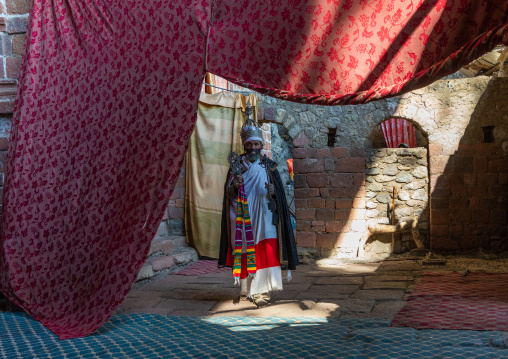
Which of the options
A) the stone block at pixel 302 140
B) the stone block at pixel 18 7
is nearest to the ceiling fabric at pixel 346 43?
the stone block at pixel 18 7

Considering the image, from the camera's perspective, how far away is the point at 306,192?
7512mm

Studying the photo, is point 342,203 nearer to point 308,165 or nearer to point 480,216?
→ point 308,165

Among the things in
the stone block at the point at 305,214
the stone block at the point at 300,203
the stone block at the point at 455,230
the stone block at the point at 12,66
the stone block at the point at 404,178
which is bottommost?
the stone block at the point at 455,230

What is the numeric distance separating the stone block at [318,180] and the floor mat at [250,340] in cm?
396

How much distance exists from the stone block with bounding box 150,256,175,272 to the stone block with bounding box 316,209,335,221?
2.45 metres

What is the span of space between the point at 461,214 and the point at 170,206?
4424 mm

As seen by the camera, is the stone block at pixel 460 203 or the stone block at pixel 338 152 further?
the stone block at pixel 338 152

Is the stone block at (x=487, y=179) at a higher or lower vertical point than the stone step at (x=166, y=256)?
higher

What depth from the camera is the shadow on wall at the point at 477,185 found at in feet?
23.1

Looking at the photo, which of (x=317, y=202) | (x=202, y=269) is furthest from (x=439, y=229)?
(x=202, y=269)

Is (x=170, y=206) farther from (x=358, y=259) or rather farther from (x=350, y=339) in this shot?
(x=350, y=339)

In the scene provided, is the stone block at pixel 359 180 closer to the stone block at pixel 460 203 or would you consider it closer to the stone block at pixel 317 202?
the stone block at pixel 317 202

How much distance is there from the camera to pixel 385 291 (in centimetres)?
478

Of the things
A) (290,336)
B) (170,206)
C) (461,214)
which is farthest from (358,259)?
(290,336)
